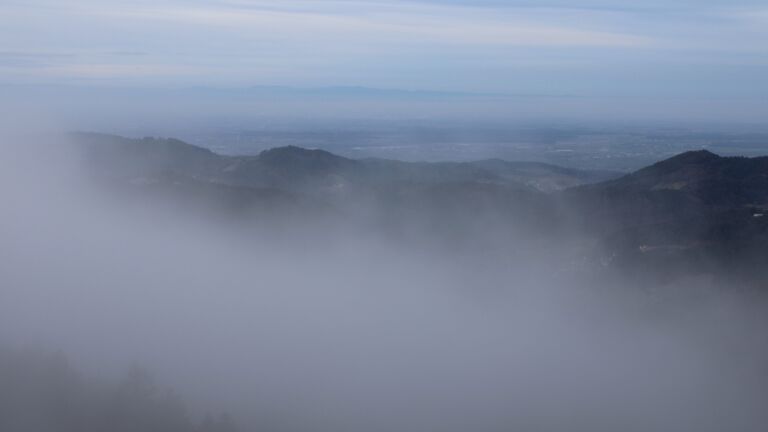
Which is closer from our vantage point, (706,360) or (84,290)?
(706,360)

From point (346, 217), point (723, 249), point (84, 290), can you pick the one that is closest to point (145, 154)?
point (346, 217)

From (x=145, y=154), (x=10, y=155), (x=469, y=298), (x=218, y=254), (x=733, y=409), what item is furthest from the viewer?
(x=145, y=154)

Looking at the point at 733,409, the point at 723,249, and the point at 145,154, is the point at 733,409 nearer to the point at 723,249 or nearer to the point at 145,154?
the point at 723,249

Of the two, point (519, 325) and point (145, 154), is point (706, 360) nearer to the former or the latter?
point (519, 325)

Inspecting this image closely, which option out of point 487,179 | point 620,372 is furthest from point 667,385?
point 487,179

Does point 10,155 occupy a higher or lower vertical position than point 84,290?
higher

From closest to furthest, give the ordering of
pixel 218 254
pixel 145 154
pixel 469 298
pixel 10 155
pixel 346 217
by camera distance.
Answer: pixel 469 298 → pixel 218 254 → pixel 346 217 → pixel 10 155 → pixel 145 154
